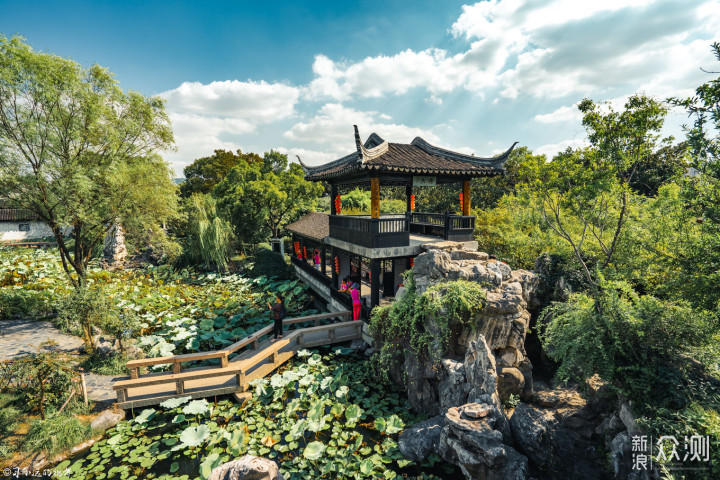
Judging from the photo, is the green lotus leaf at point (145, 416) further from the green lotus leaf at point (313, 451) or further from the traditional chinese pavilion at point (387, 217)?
the traditional chinese pavilion at point (387, 217)

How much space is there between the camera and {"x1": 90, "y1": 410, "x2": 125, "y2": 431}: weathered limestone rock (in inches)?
237

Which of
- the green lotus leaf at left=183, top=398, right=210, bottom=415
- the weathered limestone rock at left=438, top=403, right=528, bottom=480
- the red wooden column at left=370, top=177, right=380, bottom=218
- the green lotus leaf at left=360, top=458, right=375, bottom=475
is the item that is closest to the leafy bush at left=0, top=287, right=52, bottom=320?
the green lotus leaf at left=183, top=398, right=210, bottom=415

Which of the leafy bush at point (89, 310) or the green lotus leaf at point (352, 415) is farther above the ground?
the leafy bush at point (89, 310)

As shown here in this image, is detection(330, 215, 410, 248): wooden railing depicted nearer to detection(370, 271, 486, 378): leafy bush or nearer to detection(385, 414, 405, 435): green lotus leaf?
detection(370, 271, 486, 378): leafy bush

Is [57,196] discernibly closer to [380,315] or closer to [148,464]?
[148,464]

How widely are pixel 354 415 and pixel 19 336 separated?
11.6m

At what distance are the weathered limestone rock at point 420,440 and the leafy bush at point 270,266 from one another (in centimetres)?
1278

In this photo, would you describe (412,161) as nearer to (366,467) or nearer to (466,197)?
(466,197)

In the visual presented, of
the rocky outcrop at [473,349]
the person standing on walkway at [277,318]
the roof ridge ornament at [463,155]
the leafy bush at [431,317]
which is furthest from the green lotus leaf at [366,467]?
the roof ridge ornament at [463,155]

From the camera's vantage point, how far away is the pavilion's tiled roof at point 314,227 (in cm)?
1341

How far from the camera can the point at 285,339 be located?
28.7 feet

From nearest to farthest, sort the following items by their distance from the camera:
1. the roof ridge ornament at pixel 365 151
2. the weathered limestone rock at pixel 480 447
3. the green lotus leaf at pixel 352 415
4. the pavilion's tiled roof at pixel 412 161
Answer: the weathered limestone rock at pixel 480 447 < the green lotus leaf at pixel 352 415 < the roof ridge ornament at pixel 365 151 < the pavilion's tiled roof at pixel 412 161

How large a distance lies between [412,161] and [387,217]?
199 centimetres

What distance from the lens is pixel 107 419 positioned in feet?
20.3
